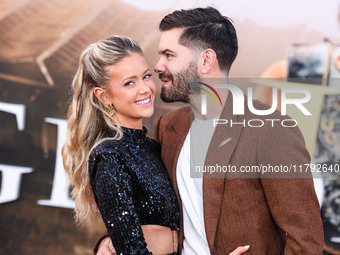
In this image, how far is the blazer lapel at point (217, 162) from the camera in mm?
2008

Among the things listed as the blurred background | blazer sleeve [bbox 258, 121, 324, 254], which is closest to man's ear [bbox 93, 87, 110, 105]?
blazer sleeve [bbox 258, 121, 324, 254]

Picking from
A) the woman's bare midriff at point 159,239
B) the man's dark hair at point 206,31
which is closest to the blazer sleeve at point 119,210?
the woman's bare midriff at point 159,239

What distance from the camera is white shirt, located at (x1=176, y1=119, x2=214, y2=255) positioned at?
2.08m

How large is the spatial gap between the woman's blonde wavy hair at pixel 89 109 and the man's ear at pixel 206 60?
0.40 meters

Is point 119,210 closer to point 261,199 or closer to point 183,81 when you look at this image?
point 261,199

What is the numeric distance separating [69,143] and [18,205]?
1.78m

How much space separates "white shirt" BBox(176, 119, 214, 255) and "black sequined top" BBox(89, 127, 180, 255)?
2.3 inches

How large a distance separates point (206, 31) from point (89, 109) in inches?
32.3

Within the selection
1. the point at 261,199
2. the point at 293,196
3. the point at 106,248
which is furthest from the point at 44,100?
the point at 293,196

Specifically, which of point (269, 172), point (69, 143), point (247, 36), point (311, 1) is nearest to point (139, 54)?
point (69, 143)

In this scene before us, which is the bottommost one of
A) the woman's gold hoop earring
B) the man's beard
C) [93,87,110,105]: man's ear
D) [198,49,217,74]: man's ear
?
the woman's gold hoop earring

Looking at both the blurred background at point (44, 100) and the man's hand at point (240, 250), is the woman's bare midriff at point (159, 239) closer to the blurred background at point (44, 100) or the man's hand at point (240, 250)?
the man's hand at point (240, 250)

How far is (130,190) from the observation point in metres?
1.94

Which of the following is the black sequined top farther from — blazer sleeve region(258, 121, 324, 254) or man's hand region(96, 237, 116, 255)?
blazer sleeve region(258, 121, 324, 254)
